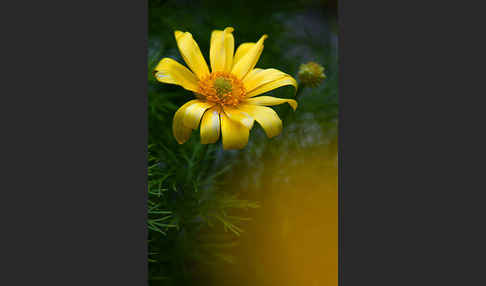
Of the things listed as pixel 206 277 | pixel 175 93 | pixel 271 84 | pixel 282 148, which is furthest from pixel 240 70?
pixel 206 277

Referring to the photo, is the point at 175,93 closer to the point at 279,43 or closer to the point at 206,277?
the point at 279,43

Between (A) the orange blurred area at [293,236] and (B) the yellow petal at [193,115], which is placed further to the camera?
(A) the orange blurred area at [293,236]

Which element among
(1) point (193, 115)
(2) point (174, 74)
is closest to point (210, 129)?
(1) point (193, 115)

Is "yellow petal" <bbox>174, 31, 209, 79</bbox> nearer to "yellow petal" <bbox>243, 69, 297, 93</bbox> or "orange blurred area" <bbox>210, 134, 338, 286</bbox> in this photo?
"yellow petal" <bbox>243, 69, 297, 93</bbox>

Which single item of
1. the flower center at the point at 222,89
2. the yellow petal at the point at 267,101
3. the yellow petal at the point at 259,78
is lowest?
the yellow petal at the point at 267,101

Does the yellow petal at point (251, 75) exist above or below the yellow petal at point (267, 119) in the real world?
above

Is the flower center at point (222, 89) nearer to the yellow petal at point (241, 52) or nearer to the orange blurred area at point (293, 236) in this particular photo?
the yellow petal at point (241, 52)

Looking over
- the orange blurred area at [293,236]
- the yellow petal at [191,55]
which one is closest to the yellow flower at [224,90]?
the yellow petal at [191,55]

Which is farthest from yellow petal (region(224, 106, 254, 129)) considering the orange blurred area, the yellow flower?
the orange blurred area
